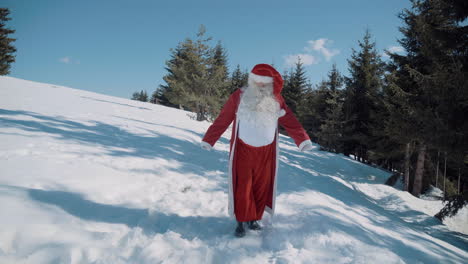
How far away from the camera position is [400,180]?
1138 cm

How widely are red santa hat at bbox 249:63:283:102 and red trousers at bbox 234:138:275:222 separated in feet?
2.48

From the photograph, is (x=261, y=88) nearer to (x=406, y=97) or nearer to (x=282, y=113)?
(x=282, y=113)

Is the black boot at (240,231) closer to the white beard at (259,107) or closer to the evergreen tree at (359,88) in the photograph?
the white beard at (259,107)

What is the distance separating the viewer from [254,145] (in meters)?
2.63

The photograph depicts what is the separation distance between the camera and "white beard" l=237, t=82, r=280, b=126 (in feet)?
8.52

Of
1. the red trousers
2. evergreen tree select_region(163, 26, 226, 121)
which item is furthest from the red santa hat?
evergreen tree select_region(163, 26, 226, 121)

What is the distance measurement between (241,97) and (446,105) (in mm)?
5300

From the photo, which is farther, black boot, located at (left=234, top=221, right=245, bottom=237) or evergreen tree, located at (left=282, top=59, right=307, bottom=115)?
evergreen tree, located at (left=282, top=59, right=307, bottom=115)

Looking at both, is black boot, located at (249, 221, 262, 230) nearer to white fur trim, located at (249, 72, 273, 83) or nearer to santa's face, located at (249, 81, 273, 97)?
santa's face, located at (249, 81, 273, 97)

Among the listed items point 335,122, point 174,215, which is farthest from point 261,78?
point 335,122

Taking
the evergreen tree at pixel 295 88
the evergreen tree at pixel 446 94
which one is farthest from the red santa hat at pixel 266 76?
the evergreen tree at pixel 295 88

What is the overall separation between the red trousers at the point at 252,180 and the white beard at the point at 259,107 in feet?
1.02

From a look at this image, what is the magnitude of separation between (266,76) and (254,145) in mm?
869

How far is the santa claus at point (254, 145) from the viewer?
2.59 m
